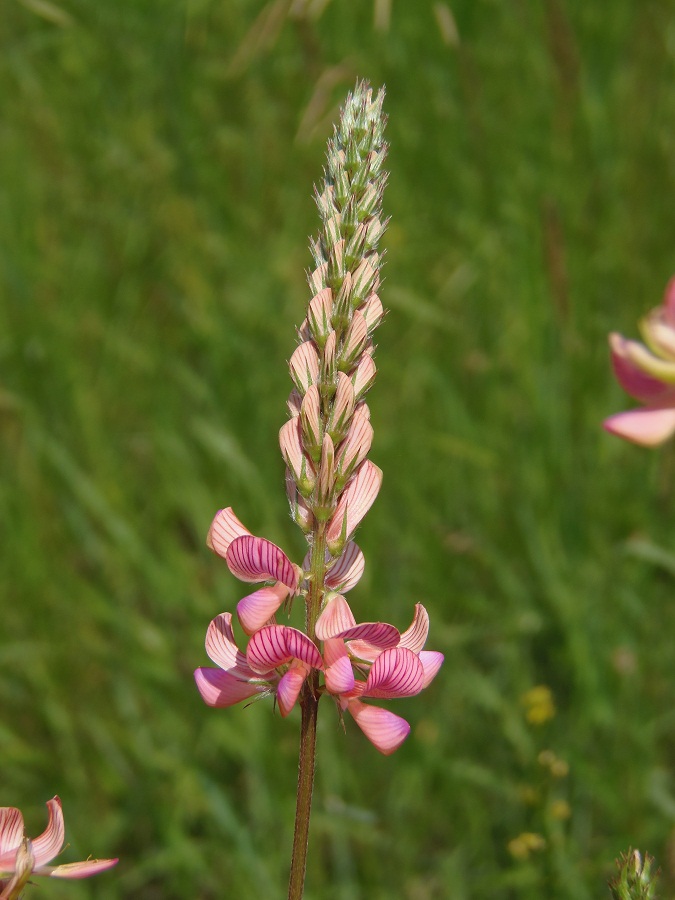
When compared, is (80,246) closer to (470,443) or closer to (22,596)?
(22,596)

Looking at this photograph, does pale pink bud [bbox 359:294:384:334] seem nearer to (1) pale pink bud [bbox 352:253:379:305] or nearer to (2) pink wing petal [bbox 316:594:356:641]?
(1) pale pink bud [bbox 352:253:379:305]

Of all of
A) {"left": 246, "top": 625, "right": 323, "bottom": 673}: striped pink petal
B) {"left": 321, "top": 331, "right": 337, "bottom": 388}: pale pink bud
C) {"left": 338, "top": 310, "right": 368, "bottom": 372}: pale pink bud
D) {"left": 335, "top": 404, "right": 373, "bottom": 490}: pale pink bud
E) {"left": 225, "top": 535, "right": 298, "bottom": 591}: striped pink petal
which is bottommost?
{"left": 246, "top": 625, "right": 323, "bottom": 673}: striped pink petal

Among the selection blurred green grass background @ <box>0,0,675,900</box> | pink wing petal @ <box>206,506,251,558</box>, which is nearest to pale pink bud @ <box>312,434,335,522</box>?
pink wing petal @ <box>206,506,251,558</box>

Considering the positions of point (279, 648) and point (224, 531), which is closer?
point (279, 648)

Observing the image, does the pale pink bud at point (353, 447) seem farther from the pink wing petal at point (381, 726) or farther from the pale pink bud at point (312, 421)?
the pink wing petal at point (381, 726)

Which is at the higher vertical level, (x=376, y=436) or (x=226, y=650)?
(x=376, y=436)

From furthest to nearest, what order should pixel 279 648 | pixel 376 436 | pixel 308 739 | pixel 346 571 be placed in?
pixel 376 436, pixel 346 571, pixel 279 648, pixel 308 739

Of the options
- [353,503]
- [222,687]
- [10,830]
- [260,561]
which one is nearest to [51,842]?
[10,830]

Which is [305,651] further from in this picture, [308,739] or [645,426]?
[645,426]
